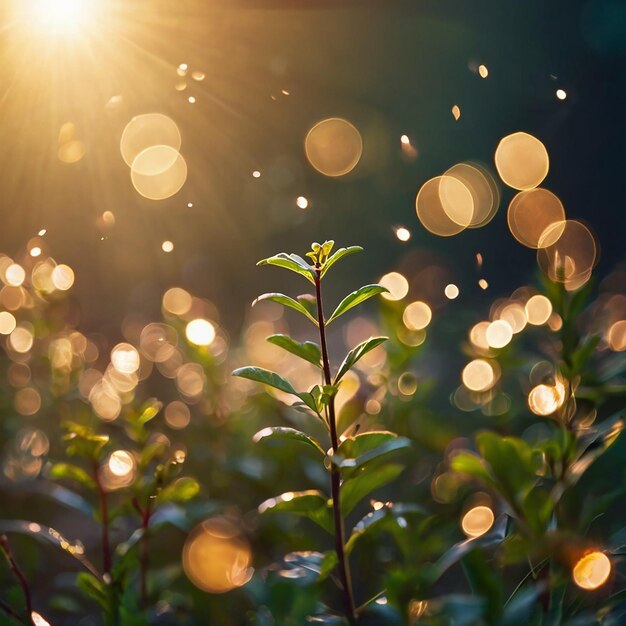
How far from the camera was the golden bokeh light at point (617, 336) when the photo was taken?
2.41 feet

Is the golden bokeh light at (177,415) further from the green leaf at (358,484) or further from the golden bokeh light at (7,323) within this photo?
the green leaf at (358,484)

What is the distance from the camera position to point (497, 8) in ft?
7.70

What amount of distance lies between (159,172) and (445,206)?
842 millimetres

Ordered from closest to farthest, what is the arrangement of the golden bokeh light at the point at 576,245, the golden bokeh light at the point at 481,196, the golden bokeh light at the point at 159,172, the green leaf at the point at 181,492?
1. the green leaf at the point at 181,492
2. the golden bokeh light at the point at 576,245
3. the golden bokeh light at the point at 159,172
4. the golden bokeh light at the point at 481,196

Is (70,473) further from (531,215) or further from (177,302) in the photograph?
(531,215)

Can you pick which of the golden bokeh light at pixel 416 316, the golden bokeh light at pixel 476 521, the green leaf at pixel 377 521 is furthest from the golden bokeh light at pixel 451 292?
the green leaf at pixel 377 521

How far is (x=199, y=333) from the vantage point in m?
0.89

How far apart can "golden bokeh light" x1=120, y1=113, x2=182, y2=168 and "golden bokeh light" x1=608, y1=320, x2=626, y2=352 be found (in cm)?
102

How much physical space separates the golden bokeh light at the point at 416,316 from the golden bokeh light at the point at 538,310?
0.13m

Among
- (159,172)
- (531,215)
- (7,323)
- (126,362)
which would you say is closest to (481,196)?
(531,215)

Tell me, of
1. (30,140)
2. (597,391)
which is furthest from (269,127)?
(597,391)

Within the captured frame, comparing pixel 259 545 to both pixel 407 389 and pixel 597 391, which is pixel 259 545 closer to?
pixel 407 389

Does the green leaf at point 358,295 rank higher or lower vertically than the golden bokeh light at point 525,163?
lower

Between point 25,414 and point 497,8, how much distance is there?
6.72 feet
